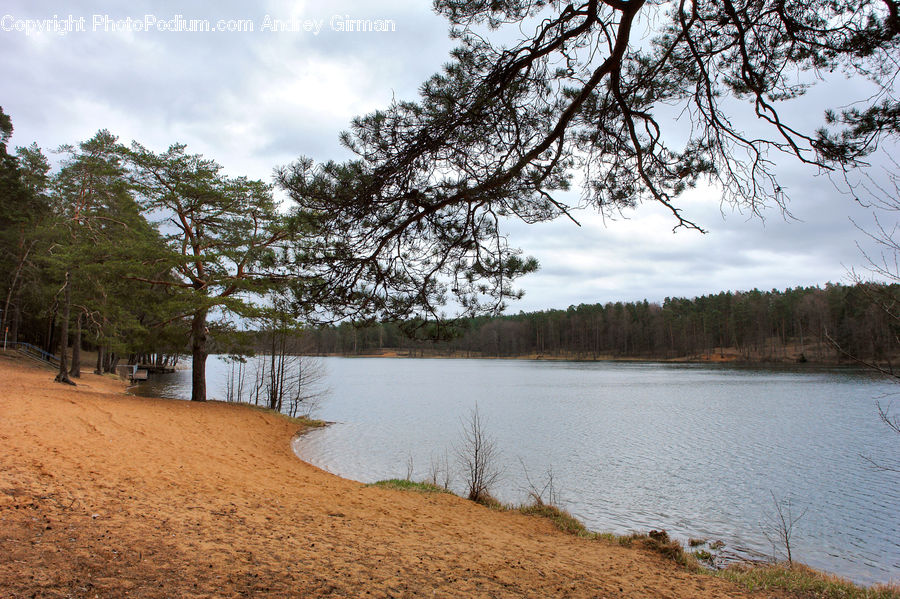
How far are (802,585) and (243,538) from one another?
19.4ft

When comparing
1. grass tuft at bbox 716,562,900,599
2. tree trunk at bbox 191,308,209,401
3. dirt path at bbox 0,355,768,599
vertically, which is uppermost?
tree trunk at bbox 191,308,209,401

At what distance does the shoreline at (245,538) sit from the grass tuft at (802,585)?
0.27m

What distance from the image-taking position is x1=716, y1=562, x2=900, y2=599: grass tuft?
483cm

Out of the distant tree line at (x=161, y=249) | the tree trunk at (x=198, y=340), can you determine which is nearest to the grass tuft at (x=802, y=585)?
the distant tree line at (x=161, y=249)

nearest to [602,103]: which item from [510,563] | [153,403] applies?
[510,563]

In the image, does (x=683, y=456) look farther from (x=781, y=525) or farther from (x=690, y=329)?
(x=690, y=329)

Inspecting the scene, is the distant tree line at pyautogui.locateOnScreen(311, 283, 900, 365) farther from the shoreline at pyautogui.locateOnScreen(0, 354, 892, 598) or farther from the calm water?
the shoreline at pyautogui.locateOnScreen(0, 354, 892, 598)

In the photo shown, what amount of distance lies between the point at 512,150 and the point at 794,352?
78.4 meters

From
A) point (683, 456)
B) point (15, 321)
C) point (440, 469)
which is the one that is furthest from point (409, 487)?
point (15, 321)

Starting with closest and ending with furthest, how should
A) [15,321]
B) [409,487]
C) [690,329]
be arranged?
[409,487]
[15,321]
[690,329]

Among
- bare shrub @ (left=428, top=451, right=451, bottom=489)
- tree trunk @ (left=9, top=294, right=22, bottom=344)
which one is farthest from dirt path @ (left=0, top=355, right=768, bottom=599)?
tree trunk @ (left=9, top=294, right=22, bottom=344)

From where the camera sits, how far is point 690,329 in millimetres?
78562

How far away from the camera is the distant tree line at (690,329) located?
197ft

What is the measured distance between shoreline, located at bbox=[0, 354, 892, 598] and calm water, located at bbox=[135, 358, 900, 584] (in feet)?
11.1
